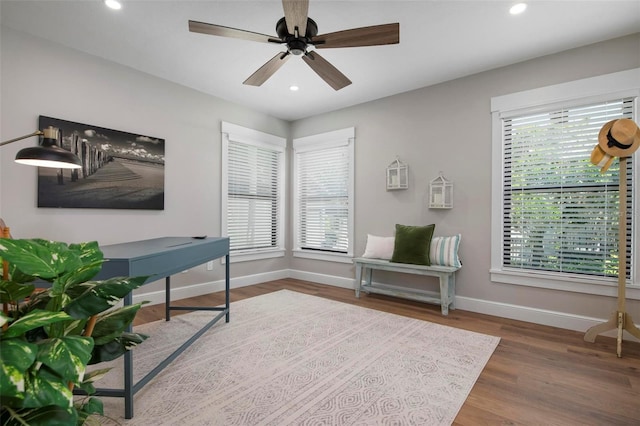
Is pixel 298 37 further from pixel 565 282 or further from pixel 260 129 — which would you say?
pixel 565 282

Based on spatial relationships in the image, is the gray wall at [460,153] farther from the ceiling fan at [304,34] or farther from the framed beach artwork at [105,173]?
the framed beach artwork at [105,173]

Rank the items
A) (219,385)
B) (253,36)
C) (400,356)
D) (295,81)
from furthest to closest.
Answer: (295,81)
(400,356)
(253,36)
(219,385)

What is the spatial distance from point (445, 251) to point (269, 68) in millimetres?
2738

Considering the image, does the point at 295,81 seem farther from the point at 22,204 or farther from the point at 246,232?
the point at 22,204

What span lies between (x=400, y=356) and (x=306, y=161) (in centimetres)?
364

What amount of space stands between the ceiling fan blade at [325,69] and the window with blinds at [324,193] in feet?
6.07

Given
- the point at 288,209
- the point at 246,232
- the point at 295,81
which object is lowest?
the point at 246,232

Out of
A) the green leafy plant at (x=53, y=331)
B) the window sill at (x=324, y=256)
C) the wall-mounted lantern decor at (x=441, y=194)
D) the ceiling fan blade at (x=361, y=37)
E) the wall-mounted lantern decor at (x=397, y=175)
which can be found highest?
the ceiling fan blade at (x=361, y=37)

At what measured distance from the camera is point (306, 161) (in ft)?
17.4

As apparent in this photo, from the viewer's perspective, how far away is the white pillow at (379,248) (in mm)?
4039

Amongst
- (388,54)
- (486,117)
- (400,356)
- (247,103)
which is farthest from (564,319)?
(247,103)

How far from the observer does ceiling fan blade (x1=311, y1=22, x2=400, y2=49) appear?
2098 mm

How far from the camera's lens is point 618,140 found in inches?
98.6

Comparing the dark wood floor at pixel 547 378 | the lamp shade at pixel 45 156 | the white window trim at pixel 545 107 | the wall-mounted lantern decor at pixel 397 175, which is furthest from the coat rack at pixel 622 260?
the lamp shade at pixel 45 156
